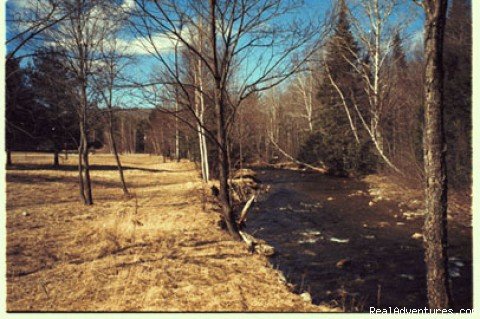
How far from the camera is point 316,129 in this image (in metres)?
22.3

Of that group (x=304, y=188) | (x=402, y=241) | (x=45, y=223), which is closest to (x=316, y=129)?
(x=304, y=188)

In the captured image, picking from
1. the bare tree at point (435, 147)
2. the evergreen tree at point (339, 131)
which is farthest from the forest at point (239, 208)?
the evergreen tree at point (339, 131)

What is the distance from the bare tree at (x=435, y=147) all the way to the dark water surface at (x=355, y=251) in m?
1.45

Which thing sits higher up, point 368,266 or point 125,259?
point 125,259

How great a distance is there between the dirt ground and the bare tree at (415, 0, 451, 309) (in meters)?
1.33

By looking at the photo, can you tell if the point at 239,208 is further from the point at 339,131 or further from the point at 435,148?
the point at 339,131

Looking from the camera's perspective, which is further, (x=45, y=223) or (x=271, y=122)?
(x=271, y=122)

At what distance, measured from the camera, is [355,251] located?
679 centimetres

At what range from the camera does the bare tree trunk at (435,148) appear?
2982mm

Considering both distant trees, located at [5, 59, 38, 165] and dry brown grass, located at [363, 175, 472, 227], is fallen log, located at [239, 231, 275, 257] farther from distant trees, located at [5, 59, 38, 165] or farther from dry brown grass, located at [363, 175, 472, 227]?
dry brown grass, located at [363, 175, 472, 227]

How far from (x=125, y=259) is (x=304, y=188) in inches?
486

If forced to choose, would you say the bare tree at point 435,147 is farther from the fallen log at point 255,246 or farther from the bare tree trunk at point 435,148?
the fallen log at point 255,246

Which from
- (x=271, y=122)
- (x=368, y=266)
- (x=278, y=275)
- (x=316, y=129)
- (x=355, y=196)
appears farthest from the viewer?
(x=271, y=122)

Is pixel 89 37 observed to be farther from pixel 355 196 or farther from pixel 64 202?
pixel 355 196
